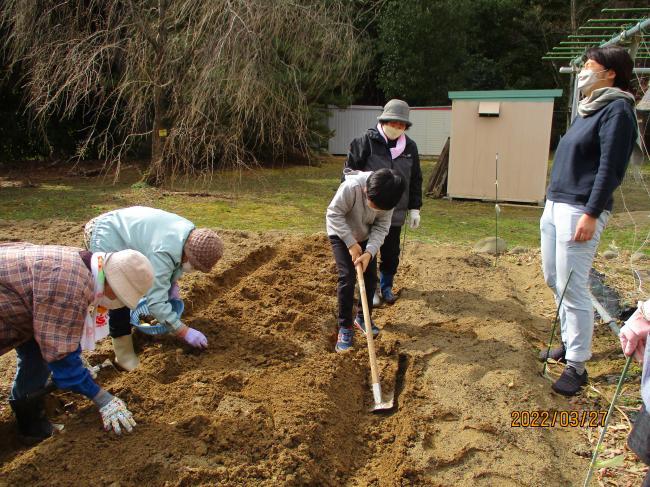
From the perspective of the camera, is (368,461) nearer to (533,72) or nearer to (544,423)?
(544,423)

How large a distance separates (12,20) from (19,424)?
8954 mm

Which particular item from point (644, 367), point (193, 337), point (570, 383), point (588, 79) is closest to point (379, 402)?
point (570, 383)

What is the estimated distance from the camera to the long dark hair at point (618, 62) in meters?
3.09

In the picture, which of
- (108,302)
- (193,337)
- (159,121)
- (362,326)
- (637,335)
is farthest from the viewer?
(159,121)

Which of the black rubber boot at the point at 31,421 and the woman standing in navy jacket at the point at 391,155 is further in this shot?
the woman standing in navy jacket at the point at 391,155

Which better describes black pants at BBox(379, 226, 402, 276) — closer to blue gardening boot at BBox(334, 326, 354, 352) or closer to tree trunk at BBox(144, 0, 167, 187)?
blue gardening boot at BBox(334, 326, 354, 352)

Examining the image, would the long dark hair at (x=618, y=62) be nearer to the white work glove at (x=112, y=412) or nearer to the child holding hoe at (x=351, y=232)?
the child holding hoe at (x=351, y=232)

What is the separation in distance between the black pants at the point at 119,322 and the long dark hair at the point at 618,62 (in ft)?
10.3

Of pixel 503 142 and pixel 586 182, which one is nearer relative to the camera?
pixel 586 182

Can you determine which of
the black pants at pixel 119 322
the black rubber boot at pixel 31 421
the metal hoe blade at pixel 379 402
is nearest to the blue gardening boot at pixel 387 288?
the metal hoe blade at pixel 379 402

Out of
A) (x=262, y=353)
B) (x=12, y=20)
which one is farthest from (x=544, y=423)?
(x=12, y=20)

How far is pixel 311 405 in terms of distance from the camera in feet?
10.3

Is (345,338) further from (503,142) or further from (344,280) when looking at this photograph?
(503,142)
